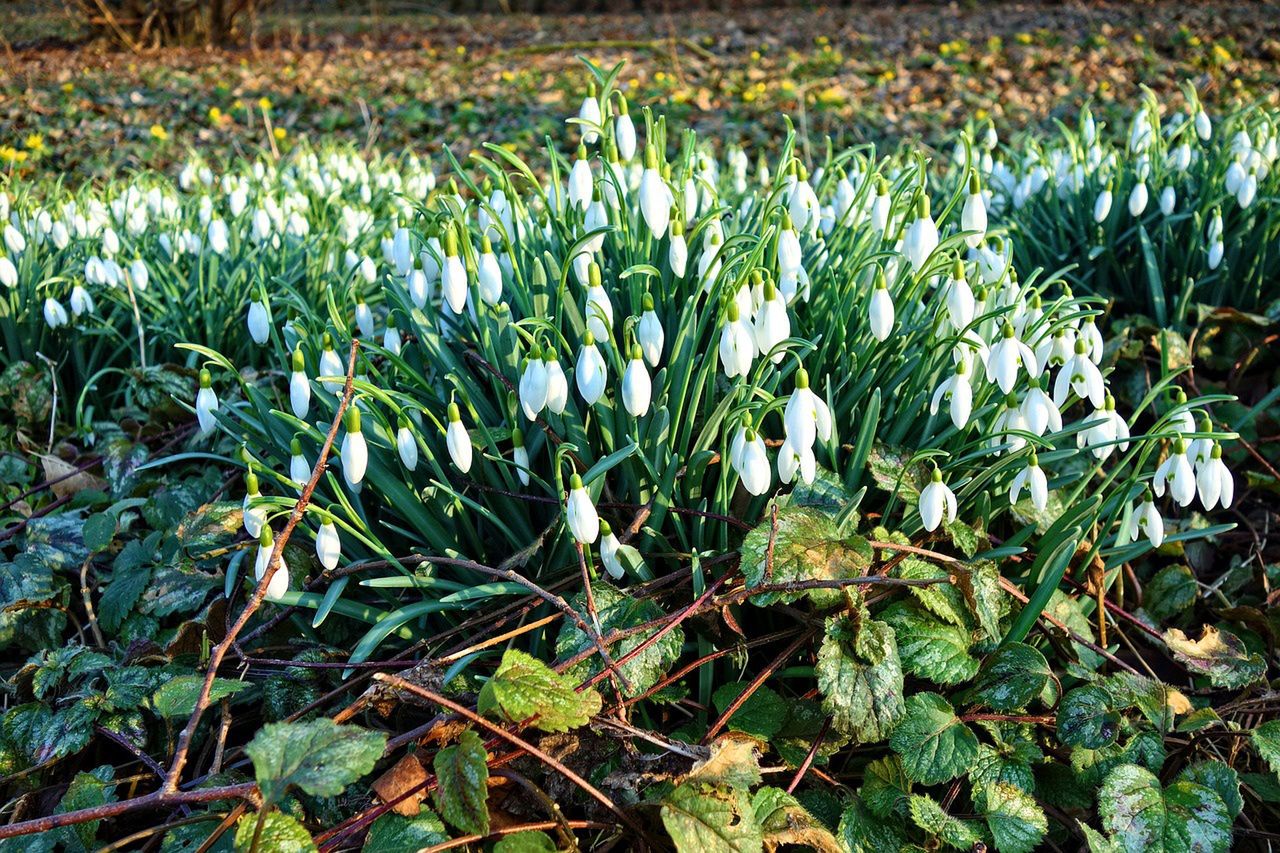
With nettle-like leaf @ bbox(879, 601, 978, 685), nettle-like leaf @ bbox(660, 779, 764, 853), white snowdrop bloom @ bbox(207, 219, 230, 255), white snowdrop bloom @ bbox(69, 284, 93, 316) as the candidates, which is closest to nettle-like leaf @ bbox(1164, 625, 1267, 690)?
nettle-like leaf @ bbox(879, 601, 978, 685)

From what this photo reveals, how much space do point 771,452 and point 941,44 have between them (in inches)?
316

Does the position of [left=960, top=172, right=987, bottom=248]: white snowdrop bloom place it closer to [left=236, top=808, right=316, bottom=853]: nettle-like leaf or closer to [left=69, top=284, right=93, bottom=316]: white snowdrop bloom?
[left=236, top=808, right=316, bottom=853]: nettle-like leaf

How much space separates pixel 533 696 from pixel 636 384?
0.52 m

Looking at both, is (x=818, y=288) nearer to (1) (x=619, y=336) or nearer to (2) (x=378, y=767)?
(1) (x=619, y=336)

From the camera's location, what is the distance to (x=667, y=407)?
187 cm

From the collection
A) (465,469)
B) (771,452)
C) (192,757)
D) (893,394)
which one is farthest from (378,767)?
(893,394)

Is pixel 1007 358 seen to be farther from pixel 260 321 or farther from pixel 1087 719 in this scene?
pixel 260 321

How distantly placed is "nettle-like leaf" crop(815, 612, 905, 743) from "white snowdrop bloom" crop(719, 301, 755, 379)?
0.45 meters

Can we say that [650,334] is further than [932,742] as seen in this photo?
Yes

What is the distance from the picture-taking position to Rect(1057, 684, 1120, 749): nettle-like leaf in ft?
5.40

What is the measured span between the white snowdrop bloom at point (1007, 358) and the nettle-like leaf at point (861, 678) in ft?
1.56

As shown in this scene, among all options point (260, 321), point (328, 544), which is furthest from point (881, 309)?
point (260, 321)

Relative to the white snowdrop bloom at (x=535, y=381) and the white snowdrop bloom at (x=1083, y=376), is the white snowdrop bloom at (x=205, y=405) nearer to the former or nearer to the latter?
the white snowdrop bloom at (x=535, y=381)

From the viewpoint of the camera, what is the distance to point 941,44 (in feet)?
29.1
